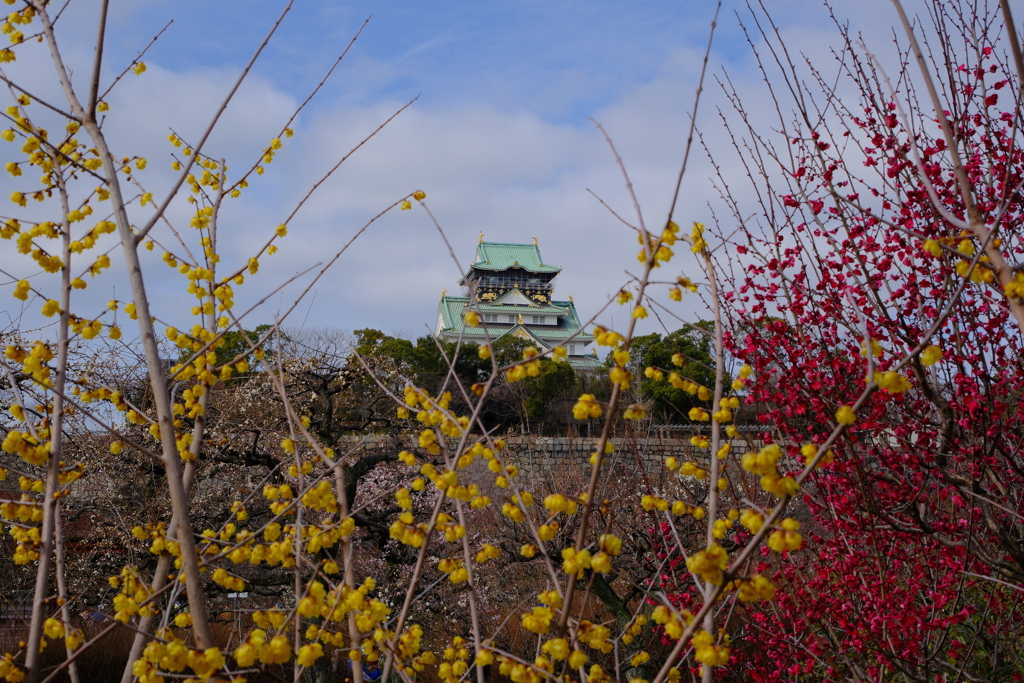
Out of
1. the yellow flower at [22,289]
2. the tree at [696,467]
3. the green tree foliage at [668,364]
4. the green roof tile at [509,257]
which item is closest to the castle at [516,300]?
the green roof tile at [509,257]

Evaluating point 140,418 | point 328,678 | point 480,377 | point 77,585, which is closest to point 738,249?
point 140,418

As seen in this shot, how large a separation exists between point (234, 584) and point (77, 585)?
635cm

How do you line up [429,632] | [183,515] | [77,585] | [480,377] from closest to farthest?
[183,515] < [77,585] < [429,632] < [480,377]

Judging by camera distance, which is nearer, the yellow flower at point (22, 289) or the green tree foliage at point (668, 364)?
the yellow flower at point (22, 289)

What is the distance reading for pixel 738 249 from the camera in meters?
3.77

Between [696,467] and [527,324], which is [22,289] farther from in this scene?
[527,324]

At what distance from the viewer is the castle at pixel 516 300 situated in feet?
116

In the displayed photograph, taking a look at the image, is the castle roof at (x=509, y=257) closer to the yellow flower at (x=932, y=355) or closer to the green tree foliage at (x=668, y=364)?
the green tree foliage at (x=668, y=364)

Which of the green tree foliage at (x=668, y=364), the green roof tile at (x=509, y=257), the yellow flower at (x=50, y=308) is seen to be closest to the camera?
the yellow flower at (x=50, y=308)

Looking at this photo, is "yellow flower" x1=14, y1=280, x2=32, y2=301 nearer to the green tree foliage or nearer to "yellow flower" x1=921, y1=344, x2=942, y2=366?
"yellow flower" x1=921, y1=344, x2=942, y2=366

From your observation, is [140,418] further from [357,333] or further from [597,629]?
[357,333]

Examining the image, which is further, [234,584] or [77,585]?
[77,585]

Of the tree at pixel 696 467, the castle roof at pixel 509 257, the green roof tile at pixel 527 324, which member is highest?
the castle roof at pixel 509 257

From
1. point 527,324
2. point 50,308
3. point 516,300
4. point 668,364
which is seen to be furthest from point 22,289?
point 516,300
